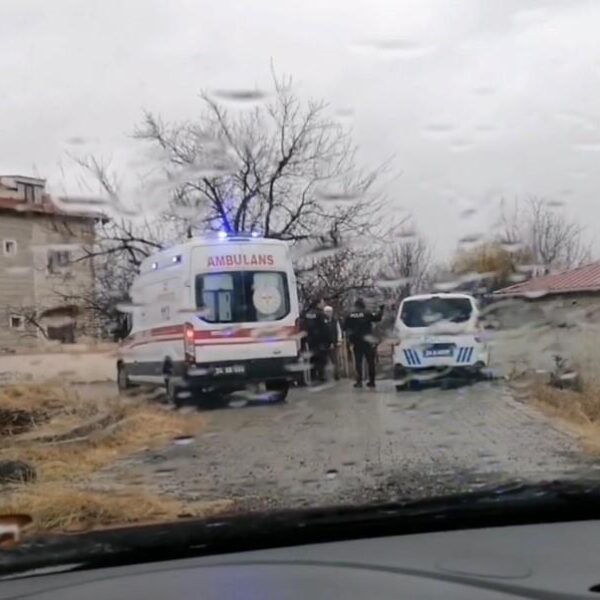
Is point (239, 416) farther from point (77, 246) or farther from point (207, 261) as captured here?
point (77, 246)

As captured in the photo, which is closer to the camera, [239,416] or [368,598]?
[368,598]

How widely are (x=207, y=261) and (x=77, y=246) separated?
0.94 m

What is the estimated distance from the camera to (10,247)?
7164mm

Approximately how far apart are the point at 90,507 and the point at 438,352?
13.1 feet

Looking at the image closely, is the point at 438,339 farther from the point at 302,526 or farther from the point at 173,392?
the point at 302,526

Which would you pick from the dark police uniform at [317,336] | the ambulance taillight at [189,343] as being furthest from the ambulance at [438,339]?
the ambulance taillight at [189,343]

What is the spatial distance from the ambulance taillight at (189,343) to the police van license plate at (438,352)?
1792 mm

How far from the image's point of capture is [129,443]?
714 cm

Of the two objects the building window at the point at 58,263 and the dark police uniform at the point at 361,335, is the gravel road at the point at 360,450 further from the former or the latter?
the building window at the point at 58,263

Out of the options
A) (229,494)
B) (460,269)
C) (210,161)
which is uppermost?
(210,161)

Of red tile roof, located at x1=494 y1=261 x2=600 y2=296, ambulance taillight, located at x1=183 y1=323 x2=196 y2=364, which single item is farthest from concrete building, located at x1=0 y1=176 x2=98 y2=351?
red tile roof, located at x1=494 y1=261 x2=600 y2=296

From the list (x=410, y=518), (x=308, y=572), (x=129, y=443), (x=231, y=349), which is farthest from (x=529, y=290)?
(x=308, y=572)

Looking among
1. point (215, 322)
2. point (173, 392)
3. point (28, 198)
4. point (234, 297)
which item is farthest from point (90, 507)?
point (234, 297)

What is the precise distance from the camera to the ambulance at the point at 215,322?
7566 mm
